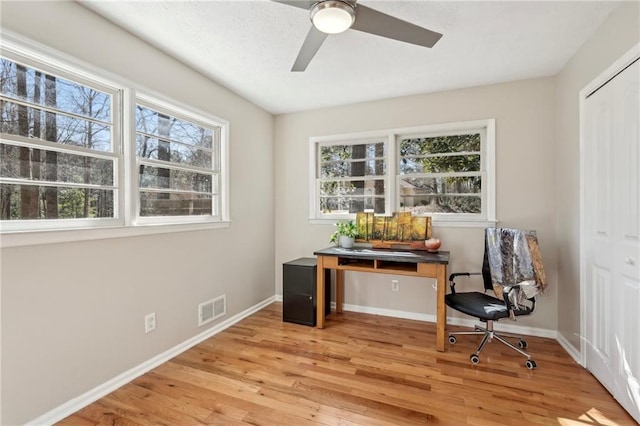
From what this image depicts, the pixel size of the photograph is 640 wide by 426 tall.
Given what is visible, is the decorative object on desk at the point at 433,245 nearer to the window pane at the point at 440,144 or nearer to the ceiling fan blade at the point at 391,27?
the window pane at the point at 440,144

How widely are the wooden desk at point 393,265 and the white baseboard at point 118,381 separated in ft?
3.68

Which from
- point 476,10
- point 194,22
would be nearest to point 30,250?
point 194,22

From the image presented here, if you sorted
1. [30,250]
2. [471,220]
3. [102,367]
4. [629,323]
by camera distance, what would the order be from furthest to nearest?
[471,220], [102,367], [629,323], [30,250]

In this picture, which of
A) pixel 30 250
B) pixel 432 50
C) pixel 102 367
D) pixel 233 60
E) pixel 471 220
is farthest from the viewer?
pixel 471 220

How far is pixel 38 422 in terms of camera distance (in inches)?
67.5

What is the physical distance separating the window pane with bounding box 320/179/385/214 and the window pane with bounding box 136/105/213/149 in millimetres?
1537

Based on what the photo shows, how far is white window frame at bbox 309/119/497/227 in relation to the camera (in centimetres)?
311

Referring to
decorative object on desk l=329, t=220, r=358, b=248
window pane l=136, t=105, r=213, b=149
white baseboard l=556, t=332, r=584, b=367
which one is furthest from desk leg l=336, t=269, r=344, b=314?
white baseboard l=556, t=332, r=584, b=367

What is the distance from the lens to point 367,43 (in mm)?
2355

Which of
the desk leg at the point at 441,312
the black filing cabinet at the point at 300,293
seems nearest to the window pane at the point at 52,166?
the black filing cabinet at the point at 300,293

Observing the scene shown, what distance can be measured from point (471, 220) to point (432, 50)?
5.70 feet

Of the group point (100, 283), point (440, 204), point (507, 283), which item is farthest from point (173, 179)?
point (507, 283)

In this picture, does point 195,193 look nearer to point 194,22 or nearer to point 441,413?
point 194,22

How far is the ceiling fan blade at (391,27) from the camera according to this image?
1664 mm
